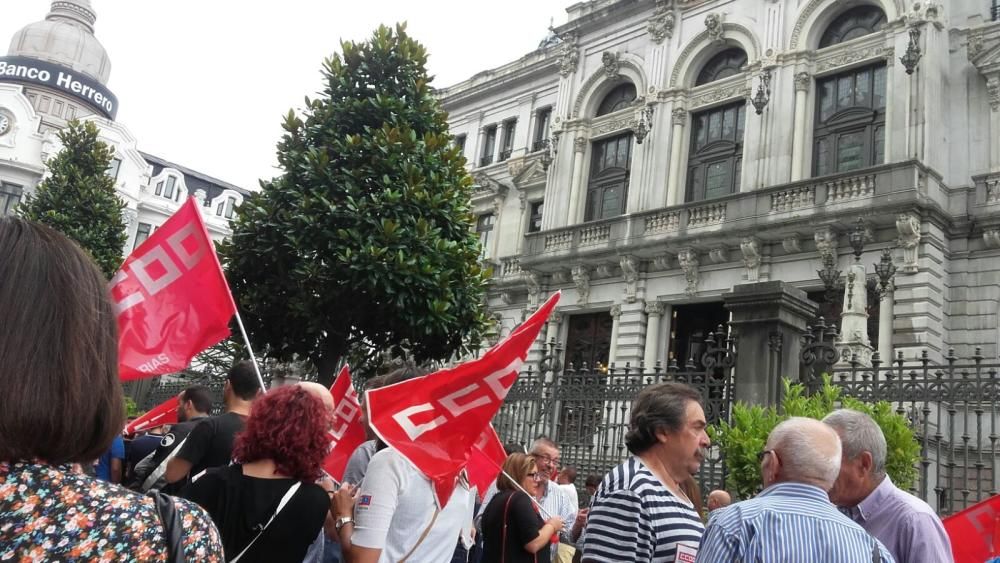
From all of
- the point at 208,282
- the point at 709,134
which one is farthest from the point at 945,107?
the point at 208,282

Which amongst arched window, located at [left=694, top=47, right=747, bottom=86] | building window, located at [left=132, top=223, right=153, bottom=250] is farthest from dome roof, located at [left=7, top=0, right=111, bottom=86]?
arched window, located at [left=694, top=47, right=747, bottom=86]

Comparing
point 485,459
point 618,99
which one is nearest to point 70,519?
point 485,459

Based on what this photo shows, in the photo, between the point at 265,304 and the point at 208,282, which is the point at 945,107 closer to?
the point at 265,304

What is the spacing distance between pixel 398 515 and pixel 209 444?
1.19 metres

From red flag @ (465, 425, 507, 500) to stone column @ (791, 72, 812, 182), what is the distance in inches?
680

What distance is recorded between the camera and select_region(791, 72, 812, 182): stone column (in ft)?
69.4

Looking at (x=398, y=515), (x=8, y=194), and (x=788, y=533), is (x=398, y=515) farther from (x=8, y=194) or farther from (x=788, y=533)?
(x=8, y=194)

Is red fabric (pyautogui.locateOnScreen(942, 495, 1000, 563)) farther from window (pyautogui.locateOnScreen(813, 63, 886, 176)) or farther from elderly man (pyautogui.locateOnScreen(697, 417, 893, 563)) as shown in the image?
window (pyautogui.locateOnScreen(813, 63, 886, 176))

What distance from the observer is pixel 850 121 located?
68.1 feet

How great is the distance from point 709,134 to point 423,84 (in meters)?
14.4

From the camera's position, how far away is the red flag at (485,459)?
240 inches

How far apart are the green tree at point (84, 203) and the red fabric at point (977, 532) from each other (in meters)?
19.8

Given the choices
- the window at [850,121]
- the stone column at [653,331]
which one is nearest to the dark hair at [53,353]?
the window at [850,121]

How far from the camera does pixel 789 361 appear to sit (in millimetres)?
8586
